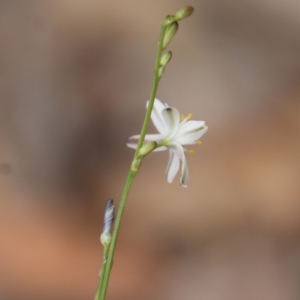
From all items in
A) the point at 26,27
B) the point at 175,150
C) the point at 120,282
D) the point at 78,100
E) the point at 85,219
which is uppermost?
the point at 26,27

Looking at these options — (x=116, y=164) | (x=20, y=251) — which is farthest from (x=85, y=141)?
(x=20, y=251)

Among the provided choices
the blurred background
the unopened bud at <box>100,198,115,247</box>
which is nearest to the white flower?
the unopened bud at <box>100,198,115,247</box>

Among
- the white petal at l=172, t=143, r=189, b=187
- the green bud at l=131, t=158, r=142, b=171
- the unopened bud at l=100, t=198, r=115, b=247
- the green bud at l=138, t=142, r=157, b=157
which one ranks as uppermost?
the white petal at l=172, t=143, r=189, b=187

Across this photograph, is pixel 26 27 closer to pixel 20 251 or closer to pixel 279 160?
pixel 20 251

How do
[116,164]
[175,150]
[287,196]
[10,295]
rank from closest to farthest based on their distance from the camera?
[175,150] < [10,295] < [116,164] < [287,196]

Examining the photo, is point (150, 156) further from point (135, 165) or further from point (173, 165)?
point (135, 165)

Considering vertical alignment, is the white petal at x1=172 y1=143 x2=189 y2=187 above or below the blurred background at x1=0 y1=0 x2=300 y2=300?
below

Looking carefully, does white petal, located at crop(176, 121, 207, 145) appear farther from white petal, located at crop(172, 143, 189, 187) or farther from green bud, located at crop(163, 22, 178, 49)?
green bud, located at crop(163, 22, 178, 49)

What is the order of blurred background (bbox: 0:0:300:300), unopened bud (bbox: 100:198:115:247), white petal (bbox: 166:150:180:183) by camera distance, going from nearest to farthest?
unopened bud (bbox: 100:198:115:247)
white petal (bbox: 166:150:180:183)
blurred background (bbox: 0:0:300:300)
